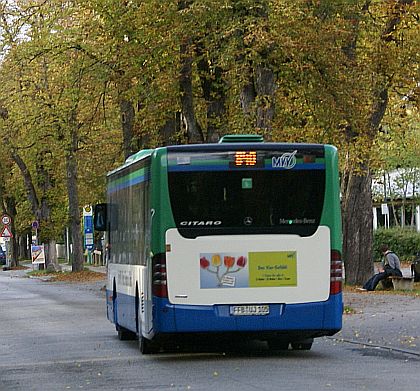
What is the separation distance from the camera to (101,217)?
23.4m

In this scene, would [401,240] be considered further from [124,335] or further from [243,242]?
[243,242]

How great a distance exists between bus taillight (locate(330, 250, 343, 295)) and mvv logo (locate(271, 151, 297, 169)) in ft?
4.10

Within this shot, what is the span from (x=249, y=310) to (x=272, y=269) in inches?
23.6

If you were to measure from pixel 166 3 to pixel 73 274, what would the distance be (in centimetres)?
3349

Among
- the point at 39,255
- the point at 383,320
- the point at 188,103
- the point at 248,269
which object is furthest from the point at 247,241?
the point at 39,255

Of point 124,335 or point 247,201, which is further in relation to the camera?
point 124,335

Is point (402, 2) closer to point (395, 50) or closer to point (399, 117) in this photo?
point (395, 50)

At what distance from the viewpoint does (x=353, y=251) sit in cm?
3919

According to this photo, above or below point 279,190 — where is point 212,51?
above

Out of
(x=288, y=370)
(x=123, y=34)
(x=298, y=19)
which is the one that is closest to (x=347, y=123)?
(x=298, y=19)

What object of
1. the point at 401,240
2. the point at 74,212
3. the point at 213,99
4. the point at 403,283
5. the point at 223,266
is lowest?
the point at 403,283

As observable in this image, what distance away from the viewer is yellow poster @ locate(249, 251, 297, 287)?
58.0 feet

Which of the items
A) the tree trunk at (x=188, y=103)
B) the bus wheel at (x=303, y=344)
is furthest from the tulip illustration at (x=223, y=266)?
the tree trunk at (x=188, y=103)

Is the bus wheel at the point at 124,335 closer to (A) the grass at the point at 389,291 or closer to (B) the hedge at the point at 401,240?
(A) the grass at the point at 389,291
